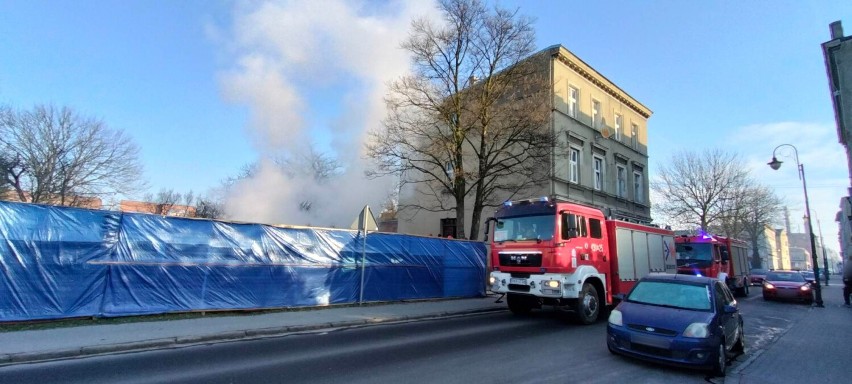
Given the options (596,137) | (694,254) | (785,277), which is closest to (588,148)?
(596,137)

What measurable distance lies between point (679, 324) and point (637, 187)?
27.3 meters

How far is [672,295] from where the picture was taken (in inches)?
→ 284

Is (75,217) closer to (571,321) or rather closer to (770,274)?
(571,321)

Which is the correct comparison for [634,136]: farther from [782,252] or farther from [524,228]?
[782,252]

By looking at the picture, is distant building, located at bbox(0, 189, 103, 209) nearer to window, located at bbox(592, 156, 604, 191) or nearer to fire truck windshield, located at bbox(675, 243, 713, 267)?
window, located at bbox(592, 156, 604, 191)

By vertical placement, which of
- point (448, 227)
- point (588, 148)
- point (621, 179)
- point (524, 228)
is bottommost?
point (524, 228)

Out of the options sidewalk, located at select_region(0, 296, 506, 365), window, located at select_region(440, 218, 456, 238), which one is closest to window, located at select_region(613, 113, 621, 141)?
window, located at select_region(440, 218, 456, 238)

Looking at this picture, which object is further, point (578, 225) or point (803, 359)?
point (578, 225)

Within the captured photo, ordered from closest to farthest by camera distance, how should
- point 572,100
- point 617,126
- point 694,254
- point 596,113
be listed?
point 694,254 < point 572,100 < point 596,113 < point 617,126

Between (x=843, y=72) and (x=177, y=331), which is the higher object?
(x=843, y=72)

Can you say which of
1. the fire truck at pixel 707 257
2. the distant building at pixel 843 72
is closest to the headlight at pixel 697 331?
the distant building at pixel 843 72

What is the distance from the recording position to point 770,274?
21.0 m

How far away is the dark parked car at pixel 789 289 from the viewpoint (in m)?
18.9

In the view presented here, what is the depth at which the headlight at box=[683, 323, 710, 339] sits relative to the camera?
600cm
